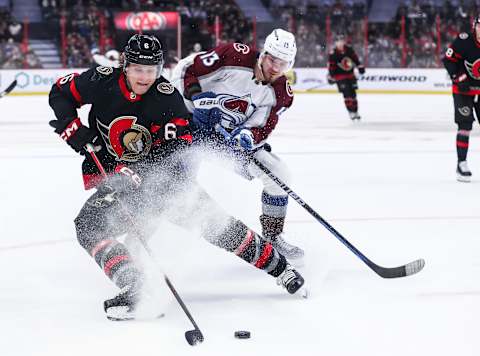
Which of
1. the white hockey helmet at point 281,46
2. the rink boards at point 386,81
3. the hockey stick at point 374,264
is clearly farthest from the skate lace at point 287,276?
the rink boards at point 386,81

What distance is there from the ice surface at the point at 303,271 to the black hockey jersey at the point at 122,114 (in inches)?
19.8

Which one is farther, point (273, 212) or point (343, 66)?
point (343, 66)

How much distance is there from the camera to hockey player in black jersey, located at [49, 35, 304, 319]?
2.78 m

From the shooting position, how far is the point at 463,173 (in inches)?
229

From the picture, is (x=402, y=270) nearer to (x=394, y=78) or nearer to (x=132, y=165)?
(x=132, y=165)

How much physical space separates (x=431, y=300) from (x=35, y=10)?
1448 centimetres

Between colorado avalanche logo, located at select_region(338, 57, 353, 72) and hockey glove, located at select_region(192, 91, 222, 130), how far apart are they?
711cm

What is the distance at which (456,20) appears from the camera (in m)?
15.5

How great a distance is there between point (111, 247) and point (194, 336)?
0.50 m

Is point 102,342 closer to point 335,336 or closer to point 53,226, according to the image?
point 335,336

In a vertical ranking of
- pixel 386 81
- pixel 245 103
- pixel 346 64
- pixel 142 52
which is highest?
pixel 142 52

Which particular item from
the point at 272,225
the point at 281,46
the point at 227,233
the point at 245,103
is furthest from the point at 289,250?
the point at 281,46

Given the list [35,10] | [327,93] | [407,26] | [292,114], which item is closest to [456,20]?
[407,26]

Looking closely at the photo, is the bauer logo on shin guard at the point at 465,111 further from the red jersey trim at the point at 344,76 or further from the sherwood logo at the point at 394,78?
the sherwood logo at the point at 394,78
